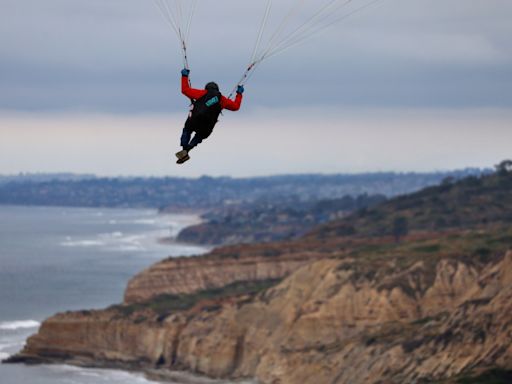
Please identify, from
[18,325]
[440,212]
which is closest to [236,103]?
[18,325]

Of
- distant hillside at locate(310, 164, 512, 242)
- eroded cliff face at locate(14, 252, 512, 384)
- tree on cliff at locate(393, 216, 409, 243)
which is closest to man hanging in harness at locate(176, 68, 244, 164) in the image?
eroded cliff face at locate(14, 252, 512, 384)

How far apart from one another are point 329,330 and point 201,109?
6722 centimetres

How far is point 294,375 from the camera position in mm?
95750

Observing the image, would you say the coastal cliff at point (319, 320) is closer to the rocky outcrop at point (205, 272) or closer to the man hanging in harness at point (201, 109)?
the rocky outcrop at point (205, 272)

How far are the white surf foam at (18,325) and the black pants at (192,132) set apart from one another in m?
103

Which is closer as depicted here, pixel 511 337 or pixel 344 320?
pixel 511 337

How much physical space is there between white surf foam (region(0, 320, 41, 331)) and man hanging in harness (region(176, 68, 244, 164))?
10275 cm

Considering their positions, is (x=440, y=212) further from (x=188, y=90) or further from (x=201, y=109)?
(x=201, y=109)

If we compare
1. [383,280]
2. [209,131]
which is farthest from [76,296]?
[209,131]

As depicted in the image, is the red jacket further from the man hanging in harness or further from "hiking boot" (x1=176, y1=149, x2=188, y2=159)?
"hiking boot" (x1=176, y1=149, x2=188, y2=159)

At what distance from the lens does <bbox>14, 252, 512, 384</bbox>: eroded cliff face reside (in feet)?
289

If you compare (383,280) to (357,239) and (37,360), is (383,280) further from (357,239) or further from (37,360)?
(357,239)

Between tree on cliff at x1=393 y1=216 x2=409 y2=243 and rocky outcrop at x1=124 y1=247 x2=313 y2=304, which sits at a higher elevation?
tree on cliff at x1=393 y1=216 x2=409 y2=243

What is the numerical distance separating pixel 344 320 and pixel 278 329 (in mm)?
5192
